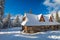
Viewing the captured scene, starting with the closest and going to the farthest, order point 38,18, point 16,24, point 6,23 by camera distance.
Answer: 1. point 38,18
2. point 6,23
3. point 16,24

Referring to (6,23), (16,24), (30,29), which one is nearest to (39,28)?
(30,29)

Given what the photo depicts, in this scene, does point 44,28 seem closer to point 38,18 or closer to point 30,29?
point 38,18

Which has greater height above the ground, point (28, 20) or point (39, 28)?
point (28, 20)

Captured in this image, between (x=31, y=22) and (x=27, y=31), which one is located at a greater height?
(x=31, y=22)

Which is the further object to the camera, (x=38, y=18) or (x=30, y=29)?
(x=38, y=18)

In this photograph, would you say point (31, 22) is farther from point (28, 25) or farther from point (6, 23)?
point (6, 23)

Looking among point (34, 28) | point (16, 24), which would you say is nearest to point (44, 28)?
point (34, 28)

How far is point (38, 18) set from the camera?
36938 mm

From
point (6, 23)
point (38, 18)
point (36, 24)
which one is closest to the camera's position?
point (36, 24)

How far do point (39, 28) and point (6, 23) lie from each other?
34904mm

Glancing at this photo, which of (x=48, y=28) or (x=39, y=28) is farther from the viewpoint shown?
(x=48, y=28)

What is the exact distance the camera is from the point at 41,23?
1398 inches

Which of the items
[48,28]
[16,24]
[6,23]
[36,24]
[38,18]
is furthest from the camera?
[16,24]

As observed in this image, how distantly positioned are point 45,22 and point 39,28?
11.6ft
